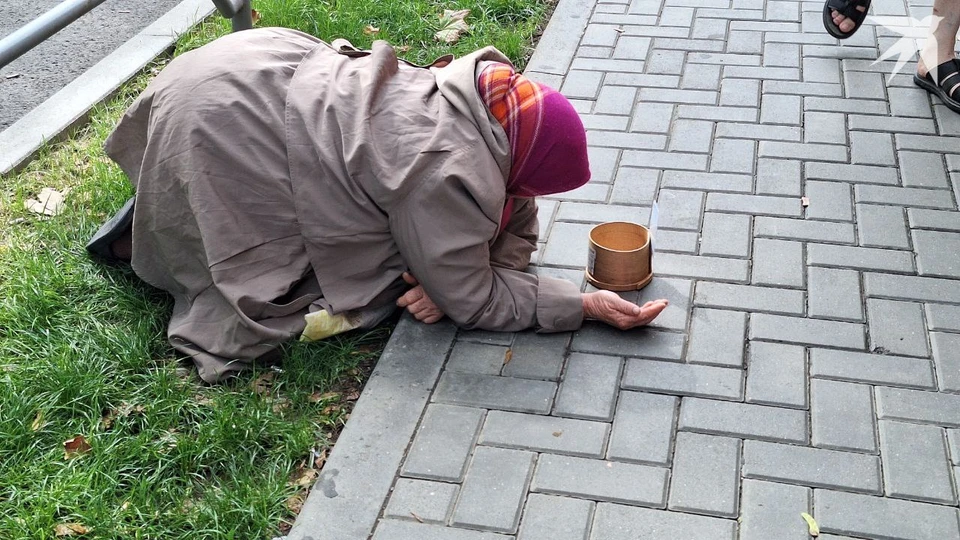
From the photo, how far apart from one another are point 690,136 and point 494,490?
211 cm

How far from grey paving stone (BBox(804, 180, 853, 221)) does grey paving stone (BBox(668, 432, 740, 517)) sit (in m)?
1.29

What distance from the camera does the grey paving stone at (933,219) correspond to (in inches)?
141

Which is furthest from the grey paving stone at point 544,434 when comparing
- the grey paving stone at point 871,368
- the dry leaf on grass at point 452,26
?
the dry leaf on grass at point 452,26

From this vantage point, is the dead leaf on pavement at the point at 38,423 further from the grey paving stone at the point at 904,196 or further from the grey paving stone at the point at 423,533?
the grey paving stone at the point at 904,196

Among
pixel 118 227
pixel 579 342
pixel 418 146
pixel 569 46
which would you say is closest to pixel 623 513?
pixel 579 342

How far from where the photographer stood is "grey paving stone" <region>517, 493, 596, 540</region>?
8.07 ft

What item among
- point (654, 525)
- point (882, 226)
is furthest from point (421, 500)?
point (882, 226)

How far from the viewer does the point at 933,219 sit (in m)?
3.63

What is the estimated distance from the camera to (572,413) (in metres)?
2.84

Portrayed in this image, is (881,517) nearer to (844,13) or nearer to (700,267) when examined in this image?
(700,267)

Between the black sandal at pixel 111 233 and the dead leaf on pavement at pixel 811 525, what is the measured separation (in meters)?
2.25

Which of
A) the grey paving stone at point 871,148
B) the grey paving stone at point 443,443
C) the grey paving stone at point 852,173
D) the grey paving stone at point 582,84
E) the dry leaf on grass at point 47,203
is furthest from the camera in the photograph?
the grey paving stone at point 582,84

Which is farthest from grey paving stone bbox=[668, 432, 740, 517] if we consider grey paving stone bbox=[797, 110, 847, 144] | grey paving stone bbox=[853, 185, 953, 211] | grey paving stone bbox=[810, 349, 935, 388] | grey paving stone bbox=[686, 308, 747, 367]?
grey paving stone bbox=[797, 110, 847, 144]

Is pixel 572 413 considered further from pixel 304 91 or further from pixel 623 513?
pixel 304 91
